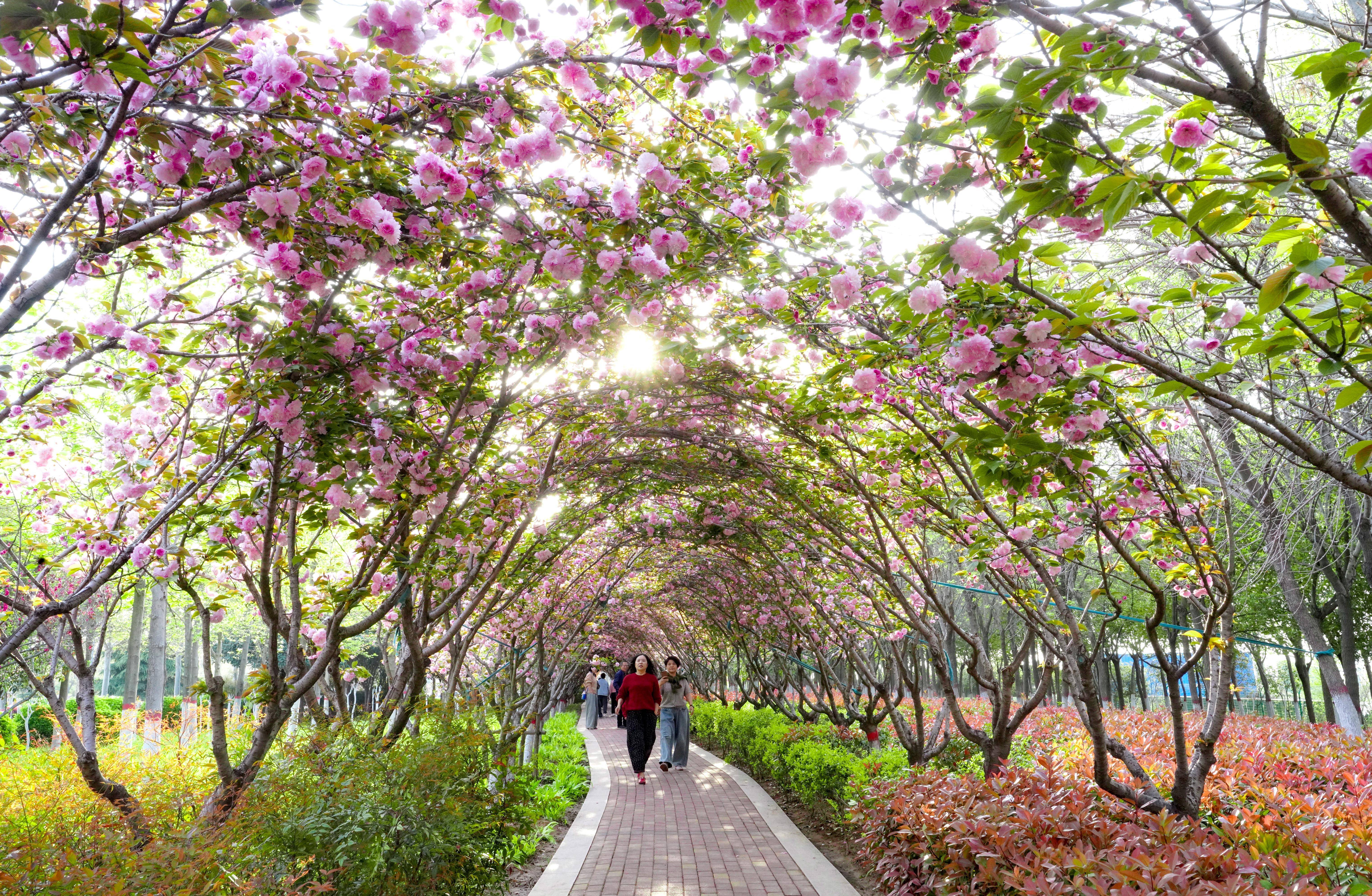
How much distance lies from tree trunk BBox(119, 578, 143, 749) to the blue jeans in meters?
6.73

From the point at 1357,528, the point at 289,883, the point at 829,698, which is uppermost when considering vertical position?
the point at 1357,528

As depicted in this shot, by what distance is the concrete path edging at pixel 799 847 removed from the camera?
527 cm

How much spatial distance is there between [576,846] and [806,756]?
2469 mm

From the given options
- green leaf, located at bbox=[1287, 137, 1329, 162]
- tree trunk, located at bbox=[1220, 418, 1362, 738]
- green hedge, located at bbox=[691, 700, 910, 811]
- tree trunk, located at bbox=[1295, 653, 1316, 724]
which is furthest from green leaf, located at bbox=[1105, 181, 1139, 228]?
tree trunk, located at bbox=[1295, 653, 1316, 724]

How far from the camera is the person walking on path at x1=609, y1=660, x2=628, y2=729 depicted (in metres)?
10.1

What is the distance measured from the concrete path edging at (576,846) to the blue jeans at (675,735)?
1.03m

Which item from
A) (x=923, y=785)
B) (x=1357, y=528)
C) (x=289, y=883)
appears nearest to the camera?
(x=289, y=883)

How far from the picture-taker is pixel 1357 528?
843 centimetres

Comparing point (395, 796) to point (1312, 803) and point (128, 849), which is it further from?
point (1312, 803)

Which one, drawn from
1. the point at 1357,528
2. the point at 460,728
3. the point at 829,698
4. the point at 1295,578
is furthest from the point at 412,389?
the point at 1295,578

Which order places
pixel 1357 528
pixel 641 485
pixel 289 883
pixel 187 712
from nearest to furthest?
pixel 289 883, pixel 641 485, pixel 1357 528, pixel 187 712

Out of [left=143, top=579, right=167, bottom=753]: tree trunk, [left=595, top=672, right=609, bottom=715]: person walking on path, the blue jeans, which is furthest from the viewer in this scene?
[left=595, top=672, right=609, bottom=715]: person walking on path

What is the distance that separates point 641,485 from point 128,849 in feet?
17.7

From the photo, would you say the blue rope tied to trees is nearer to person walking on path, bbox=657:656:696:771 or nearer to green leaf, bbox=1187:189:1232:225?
green leaf, bbox=1187:189:1232:225
